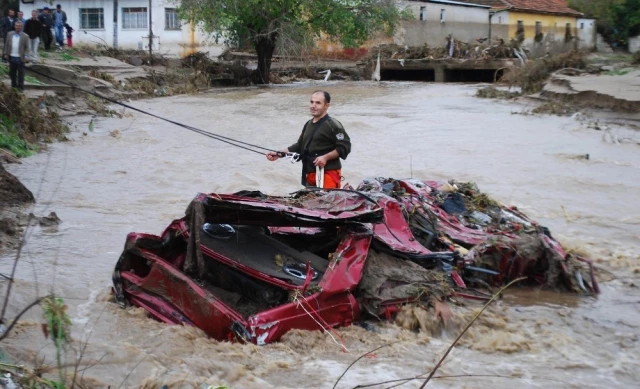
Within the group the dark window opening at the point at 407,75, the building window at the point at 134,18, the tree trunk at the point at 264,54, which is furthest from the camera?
the dark window opening at the point at 407,75

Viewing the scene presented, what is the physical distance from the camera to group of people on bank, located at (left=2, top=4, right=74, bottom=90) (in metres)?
16.7

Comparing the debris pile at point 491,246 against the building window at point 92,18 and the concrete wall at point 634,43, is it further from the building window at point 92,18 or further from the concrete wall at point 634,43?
the concrete wall at point 634,43

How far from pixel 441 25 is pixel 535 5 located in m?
8.25

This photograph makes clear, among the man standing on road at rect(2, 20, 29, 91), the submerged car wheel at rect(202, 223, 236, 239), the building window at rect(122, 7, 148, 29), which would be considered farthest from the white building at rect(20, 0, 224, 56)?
the submerged car wheel at rect(202, 223, 236, 239)

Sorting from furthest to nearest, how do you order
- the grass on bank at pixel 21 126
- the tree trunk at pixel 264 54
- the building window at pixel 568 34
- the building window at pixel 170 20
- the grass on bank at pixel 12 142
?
the building window at pixel 568 34
the building window at pixel 170 20
the tree trunk at pixel 264 54
the grass on bank at pixel 21 126
the grass on bank at pixel 12 142

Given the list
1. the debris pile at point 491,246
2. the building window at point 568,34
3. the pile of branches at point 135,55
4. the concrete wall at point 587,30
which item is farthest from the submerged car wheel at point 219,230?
the concrete wall at point 587,30

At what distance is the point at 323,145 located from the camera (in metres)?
7.65

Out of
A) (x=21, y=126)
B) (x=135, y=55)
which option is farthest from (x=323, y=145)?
(x=135, y=55)

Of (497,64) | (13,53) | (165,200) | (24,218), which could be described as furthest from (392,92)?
(24,218)

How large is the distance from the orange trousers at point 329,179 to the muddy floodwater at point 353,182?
2.12m

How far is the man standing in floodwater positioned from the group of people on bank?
2.97 m

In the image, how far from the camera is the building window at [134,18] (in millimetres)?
40000

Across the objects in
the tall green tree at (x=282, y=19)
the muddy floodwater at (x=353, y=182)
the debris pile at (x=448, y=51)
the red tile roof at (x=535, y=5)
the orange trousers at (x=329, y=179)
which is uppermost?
the red tile roof at (x=535, y=5)

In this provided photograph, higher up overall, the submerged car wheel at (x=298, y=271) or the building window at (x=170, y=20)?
the building window at (x=170, y=20)
